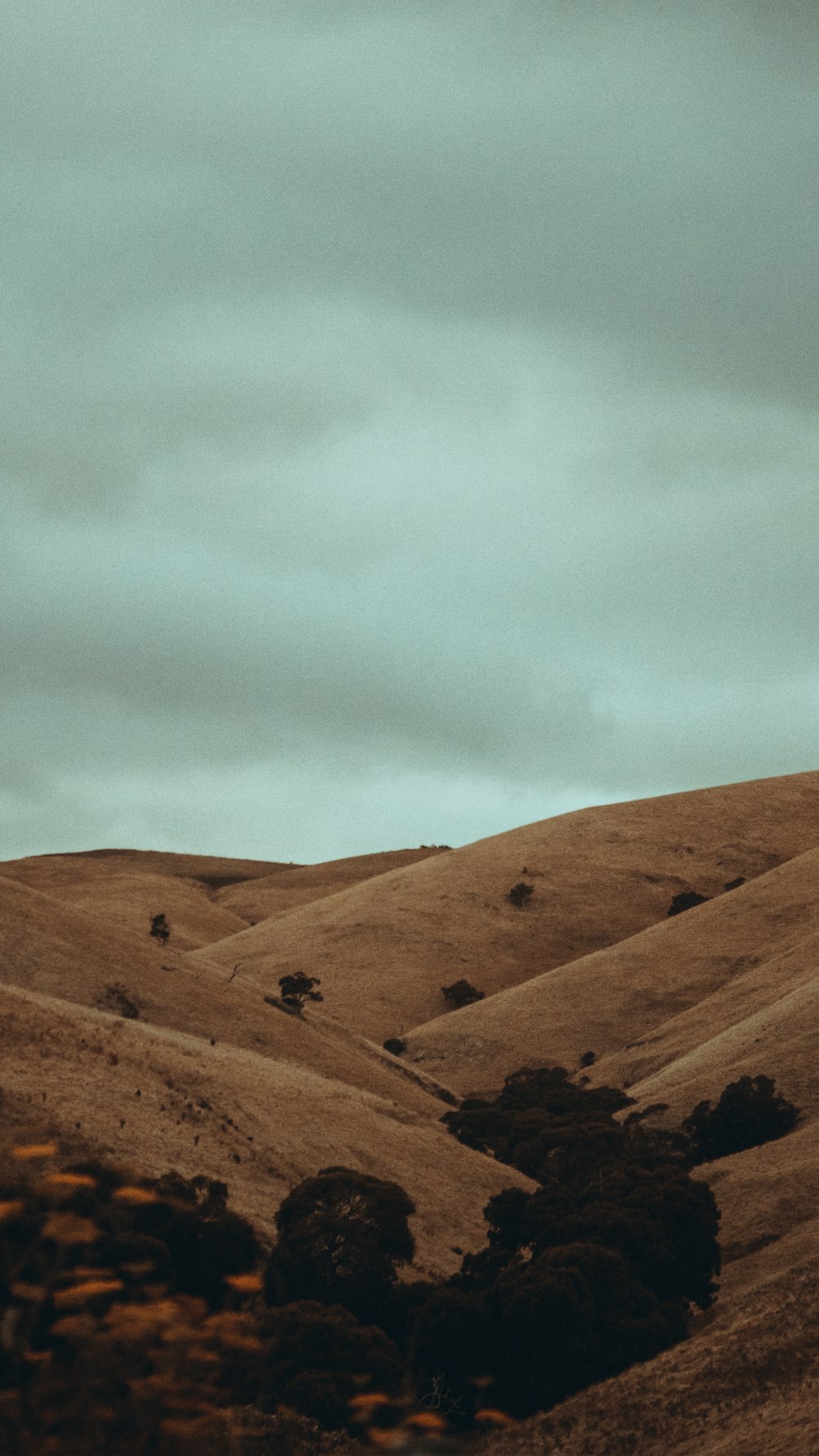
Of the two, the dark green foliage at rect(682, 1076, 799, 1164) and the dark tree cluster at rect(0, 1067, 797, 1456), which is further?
the dark green foliage at rect(682, 1076, 799, 1164)

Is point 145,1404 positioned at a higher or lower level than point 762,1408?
higher

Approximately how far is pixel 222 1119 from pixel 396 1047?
4914 cm

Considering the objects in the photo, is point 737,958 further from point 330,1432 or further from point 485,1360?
point 330,1432

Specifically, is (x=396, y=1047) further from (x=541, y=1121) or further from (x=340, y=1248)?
(x=340, y=1248)

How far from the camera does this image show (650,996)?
Answer: 98.2 m

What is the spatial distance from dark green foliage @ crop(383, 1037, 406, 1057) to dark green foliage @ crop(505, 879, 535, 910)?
33.8 meters

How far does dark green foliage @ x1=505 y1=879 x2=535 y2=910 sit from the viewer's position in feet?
422

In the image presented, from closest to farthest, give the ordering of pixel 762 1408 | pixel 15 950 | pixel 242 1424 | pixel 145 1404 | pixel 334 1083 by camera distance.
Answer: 1. pixel 145 1404
2. pixel 242 1424
3. pixel 762 1408
4. pixel 334 1083
5. pixel 15 950

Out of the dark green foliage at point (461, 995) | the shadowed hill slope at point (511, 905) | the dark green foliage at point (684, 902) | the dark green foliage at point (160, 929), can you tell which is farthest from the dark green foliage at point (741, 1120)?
the dark green foliage at point (684, 902)

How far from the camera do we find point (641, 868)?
135250 millimetres

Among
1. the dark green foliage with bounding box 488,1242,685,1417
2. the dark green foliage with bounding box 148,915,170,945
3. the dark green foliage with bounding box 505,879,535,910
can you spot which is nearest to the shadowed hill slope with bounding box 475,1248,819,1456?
the dark green foliage with bounding box 488,1242,685,1417

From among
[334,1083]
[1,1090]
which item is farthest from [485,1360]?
[334,1083]

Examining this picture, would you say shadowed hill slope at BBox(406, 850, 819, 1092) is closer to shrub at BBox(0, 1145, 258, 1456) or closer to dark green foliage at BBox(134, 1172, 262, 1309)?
dark green foliage at BBox(134, 1172, 262, 1309)

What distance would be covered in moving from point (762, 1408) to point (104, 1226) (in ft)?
44.3
